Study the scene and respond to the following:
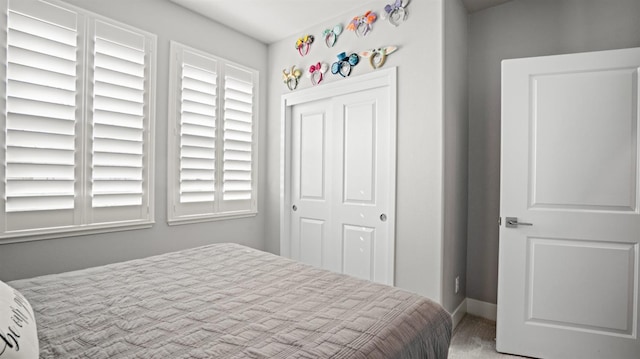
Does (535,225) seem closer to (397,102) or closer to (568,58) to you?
(568,58)

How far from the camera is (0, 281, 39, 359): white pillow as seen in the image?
694mm

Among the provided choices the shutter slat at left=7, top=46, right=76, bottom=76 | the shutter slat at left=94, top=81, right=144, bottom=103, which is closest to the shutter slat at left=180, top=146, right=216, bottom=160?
the shutter slat at left=94, top=81, right=144, bottom=103

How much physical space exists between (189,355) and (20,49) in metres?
2.28

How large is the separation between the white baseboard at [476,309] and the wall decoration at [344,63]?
7.47ft

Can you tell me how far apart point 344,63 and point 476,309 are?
250cm

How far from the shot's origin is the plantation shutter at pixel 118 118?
2.31 metres

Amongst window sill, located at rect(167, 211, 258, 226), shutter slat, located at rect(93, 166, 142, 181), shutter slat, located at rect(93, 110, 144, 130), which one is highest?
shutter slat, located at rect(93, 110, 144, 130)

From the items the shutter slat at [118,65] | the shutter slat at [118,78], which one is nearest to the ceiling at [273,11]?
the shutter slat at [118,65]

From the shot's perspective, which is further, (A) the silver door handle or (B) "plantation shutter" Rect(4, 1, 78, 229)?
(A) the silver door handle

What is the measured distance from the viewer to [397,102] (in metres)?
2.56

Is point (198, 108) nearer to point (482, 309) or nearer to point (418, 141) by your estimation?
point (418, 141)

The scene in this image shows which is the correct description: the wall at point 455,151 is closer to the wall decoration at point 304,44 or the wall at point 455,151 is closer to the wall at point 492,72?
the wall at point 492,72

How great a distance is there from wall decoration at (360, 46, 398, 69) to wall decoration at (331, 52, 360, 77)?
10 cm

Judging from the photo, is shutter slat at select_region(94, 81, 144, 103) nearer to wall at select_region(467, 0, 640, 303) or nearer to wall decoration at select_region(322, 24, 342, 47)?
wall decoration at select_region(322, 24, 342, 47)
